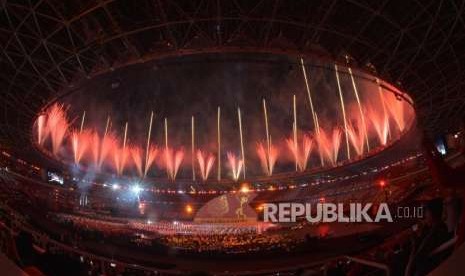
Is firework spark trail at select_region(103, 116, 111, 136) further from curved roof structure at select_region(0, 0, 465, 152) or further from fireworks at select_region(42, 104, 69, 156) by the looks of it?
curved roof structure at select_region(0, 0, 465, 152)

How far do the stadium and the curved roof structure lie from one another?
84 millimetres

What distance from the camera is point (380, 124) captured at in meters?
42.6

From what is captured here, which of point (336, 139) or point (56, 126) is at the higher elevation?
point (56, 126)

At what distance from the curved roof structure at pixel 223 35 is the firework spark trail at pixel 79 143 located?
16557 millimetres

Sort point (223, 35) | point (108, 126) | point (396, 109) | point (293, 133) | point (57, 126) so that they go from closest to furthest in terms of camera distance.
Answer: point (223, 35) < point (396, 109) < point (57, 126) < point (108, 126) < point (293, 133)

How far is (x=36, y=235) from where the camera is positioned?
23.0m

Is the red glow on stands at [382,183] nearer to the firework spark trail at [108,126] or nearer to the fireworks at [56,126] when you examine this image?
the firework spark trail at [108,126]

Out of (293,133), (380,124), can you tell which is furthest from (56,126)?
(380,124)

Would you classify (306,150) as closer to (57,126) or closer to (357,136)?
(357,136)

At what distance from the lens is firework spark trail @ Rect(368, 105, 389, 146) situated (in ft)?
136

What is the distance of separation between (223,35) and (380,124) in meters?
22.8

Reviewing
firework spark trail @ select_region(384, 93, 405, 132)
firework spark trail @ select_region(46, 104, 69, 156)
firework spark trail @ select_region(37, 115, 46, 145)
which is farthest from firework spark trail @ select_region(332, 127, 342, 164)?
firework spark trail @ select_region(37, 115, 46, 145)

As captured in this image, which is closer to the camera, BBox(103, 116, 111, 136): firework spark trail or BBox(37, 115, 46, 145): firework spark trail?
BBox(37, 115, 46, 145): firework spark trail

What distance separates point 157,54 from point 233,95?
21.7 meters
